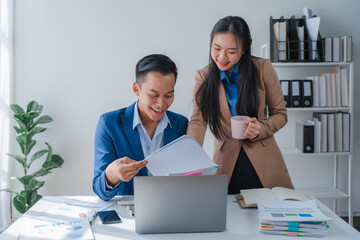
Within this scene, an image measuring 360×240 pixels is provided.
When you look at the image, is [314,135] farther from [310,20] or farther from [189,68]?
[189,68]

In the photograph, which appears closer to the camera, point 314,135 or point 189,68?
point 314,135

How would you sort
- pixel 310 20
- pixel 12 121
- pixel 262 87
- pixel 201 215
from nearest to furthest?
pixel 201 215 < pixel 262 87 < pixel 310 20 < pixel 12 121

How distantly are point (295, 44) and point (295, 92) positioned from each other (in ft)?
1.27

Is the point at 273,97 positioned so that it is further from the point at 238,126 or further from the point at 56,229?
the point at 56,229

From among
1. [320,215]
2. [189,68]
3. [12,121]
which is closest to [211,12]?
[189,68]

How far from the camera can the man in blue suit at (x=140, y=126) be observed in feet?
5.46

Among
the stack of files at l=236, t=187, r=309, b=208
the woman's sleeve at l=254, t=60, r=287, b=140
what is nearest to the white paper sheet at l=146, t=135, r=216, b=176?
the stack of files at l=236, t=187, r=309, b=208

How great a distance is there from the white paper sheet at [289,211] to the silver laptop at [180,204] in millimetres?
163

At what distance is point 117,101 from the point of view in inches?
138

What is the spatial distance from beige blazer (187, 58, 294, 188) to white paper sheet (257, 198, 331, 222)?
46cm

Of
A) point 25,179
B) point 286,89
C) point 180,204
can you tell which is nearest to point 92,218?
point 180,204

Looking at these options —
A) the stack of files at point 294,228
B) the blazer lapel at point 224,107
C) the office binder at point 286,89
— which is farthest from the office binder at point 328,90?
the stack of files at point 294,228

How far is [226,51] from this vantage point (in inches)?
73.2

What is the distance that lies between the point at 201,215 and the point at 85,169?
7.96 feet
